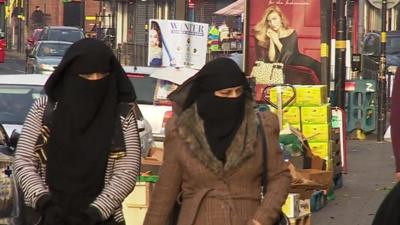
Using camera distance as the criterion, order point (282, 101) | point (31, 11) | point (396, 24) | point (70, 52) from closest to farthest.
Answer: point (70, 52) → point (282, 101) → point (396, 24) → point (31, 11)

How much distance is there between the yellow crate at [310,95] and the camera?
13.9 metres

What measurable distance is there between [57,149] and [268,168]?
3.24 feet

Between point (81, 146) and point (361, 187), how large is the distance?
33.9 ft

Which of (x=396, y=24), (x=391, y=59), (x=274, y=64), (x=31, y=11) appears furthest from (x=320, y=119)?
(x=31, y=11)

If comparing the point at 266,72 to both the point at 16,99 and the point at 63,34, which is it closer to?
the point at 16,99

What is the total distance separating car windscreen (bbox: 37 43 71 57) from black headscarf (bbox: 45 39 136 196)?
2888cm

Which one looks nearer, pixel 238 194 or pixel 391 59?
pixel 238 194

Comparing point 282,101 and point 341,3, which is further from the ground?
point 341,3

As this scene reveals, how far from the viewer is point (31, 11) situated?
79312mm

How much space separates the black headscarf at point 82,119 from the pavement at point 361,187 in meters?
6.69

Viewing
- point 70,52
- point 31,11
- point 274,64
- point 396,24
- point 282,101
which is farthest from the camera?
point 31,11

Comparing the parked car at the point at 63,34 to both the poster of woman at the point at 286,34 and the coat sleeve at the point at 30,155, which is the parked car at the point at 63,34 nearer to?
the poster of woman at the point at 286,34

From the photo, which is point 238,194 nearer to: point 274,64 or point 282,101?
point 282,101

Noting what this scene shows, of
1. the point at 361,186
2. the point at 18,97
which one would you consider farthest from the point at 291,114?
→ the point at 18,97
